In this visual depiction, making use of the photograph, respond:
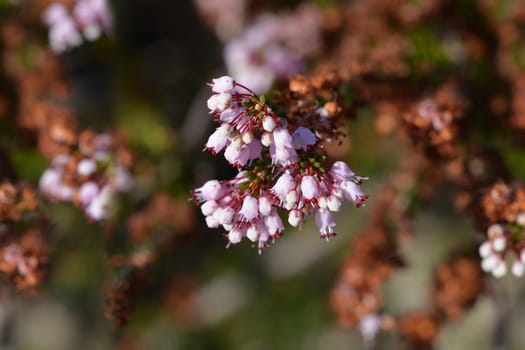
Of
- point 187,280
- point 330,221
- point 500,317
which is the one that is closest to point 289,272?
point 187,280

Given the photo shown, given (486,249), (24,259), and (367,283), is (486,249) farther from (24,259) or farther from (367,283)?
(24,259)

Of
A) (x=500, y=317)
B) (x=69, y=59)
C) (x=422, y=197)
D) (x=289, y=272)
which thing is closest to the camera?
(x=422, y=197)

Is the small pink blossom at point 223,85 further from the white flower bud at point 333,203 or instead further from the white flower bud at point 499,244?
the white flower bud at point 499,244

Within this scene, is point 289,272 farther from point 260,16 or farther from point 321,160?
point 321,160

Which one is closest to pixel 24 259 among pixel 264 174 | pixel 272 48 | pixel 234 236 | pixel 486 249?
pixel 234 236

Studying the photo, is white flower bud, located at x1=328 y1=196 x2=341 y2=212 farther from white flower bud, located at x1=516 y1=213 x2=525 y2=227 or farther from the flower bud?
white flower bud, located at x1=516 y1=213 x2=525 y2=227

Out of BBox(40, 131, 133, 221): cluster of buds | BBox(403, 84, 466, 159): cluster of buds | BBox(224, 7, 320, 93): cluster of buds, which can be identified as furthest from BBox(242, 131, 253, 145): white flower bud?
BBox(224, 7, 320, 93): cluster of buds

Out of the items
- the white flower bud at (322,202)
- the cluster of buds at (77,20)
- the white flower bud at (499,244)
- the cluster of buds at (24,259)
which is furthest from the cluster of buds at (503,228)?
the cluster of buds at (77,20)
